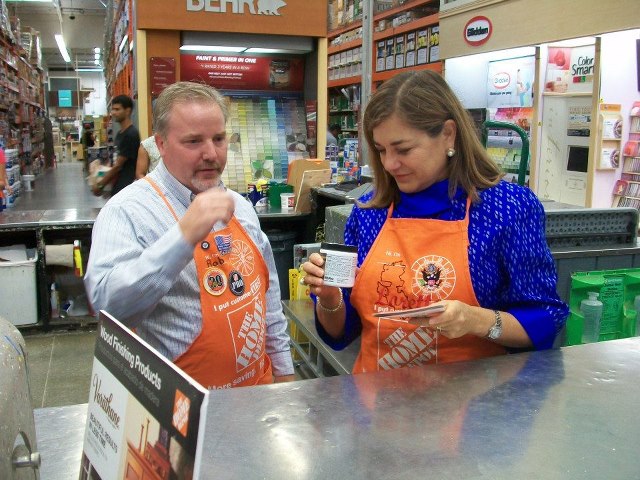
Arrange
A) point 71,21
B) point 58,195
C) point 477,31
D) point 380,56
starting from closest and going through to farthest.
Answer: point 477,31 < point 380,56 < point 58,195 < point 71,21

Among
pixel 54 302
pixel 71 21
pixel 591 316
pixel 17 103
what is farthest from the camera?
pixel 71 21

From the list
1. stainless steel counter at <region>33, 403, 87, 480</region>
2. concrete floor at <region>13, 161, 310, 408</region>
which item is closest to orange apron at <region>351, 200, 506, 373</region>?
stainless steel counter at <region>33, 403, 87, 480</region>

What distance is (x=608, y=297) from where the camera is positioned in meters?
2.79

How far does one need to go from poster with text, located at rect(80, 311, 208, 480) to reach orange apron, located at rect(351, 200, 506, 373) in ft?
3.04

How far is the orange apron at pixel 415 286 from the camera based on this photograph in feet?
5.41

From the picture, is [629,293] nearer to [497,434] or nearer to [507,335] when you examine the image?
[507,335]

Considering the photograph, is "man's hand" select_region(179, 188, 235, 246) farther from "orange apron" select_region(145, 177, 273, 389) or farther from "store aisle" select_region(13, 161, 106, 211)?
"store aisle" select_region(13, 161, 106, 211)

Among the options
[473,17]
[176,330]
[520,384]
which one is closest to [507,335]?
[520,384]

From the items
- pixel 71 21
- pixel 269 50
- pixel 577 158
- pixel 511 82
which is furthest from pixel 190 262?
pixel 71 21

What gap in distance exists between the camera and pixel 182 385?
0.67 meters

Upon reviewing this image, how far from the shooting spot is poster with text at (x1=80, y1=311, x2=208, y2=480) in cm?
66

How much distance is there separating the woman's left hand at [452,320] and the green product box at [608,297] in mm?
1476

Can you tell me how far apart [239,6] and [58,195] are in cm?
954

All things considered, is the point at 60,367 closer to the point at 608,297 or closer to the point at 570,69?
the point at 608,297
